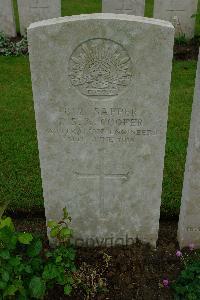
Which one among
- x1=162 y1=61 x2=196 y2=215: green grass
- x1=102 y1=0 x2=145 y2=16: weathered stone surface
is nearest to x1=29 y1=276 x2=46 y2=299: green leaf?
x1=162 y1=61 x2=196 y2=215: green grass

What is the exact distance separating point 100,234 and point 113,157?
772mm

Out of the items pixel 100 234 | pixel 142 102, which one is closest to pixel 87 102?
pixel 142 102

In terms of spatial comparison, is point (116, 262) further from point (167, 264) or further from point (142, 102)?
point (142, 102)

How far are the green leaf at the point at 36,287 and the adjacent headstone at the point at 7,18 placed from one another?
23.0ft

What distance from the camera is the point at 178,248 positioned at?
3.64 m

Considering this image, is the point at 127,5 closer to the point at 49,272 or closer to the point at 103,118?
the point at 103,118

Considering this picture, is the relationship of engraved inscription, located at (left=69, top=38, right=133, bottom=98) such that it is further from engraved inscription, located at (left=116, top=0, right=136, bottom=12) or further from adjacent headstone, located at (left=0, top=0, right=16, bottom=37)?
adjacent headstone, located at (left=0, top=0, right=16, bottom=37)

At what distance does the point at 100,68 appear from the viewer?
283 centimetres

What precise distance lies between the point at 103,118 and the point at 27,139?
2.51m

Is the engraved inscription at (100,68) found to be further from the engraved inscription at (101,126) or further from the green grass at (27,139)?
the green grass at (27,139)

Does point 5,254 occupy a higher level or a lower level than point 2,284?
higher

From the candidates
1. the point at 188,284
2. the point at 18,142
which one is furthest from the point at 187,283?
the point at 18,142

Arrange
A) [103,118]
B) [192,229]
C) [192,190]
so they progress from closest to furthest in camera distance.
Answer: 1. [103,118]
2. [192,190]
3. [192,229]

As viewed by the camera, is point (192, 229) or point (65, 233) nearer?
point (65, 233)
